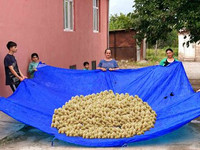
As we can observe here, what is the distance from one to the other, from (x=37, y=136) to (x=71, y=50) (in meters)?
6.52

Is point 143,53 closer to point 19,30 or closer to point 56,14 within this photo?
point 56,14

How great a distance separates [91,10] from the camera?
14562 mm

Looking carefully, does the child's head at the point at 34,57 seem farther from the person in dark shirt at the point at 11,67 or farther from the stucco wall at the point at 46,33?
the person in dark shirt at the point at 11,67

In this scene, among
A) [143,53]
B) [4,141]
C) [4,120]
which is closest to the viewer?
[4,141]

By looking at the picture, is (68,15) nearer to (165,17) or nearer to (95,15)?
(165,17)

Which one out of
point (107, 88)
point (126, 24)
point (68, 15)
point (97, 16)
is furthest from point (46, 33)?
point (126, 24)

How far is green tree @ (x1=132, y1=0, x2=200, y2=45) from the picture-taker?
1004 centimetres

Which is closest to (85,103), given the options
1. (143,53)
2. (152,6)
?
(152,6)

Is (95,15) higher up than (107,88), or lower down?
higher up

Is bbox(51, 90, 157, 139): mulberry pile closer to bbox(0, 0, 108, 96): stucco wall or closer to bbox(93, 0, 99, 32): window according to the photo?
bbox(0, 0, 108, 96): stucco wall

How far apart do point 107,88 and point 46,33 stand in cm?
359

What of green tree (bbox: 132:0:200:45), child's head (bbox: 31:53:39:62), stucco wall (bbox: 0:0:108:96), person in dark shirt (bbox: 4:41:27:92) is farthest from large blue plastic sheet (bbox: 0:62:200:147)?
green tree (bbox: 132:0:200:45)

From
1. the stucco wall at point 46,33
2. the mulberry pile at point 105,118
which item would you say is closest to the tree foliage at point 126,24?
the stucco wall at point 46,33

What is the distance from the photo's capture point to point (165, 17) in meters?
10.8
